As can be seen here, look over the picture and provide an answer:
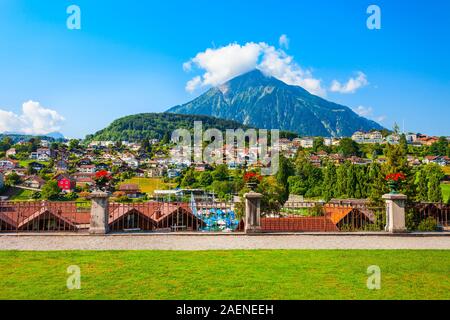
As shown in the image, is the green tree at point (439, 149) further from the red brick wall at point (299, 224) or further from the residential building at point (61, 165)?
the red brick wall at point (299, 224)

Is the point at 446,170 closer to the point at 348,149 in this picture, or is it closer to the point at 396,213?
the point at 348,149

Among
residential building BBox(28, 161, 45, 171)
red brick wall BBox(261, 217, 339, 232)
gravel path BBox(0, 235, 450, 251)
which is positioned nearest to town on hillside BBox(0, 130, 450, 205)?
residential building BBox(28, 161, 45, 171)

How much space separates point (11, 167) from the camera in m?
137

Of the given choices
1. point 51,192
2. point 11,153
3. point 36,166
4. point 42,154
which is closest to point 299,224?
point 51,192

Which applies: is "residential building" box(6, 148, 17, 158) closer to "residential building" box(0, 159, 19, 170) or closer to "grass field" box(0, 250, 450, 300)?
"residential building" box(0, 159, 19, 170)

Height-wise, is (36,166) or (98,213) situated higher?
(36,166)

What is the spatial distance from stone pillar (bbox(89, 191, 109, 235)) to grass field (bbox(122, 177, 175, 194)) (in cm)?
9316

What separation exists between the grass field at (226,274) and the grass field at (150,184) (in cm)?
9680

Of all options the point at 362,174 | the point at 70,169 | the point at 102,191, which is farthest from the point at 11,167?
the point at 102,191

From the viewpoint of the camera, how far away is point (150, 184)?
119188mm

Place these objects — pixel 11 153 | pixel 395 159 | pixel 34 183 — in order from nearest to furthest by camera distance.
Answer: pixel 395 159 → pixel 34 183 → pixel 11 153

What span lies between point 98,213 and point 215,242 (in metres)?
3.70

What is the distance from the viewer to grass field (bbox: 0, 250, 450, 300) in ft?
21.3
